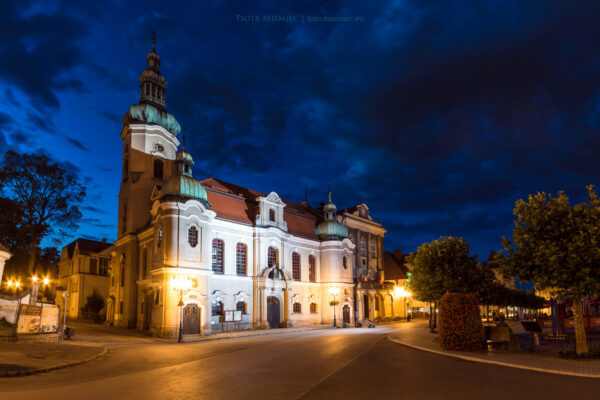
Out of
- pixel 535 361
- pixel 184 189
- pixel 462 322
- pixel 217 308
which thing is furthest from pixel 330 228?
pixel 535 361

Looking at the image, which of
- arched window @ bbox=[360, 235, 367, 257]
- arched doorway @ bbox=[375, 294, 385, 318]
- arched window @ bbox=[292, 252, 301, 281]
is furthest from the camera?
arched doorway @ bbox=[375, 294, 385, 318]

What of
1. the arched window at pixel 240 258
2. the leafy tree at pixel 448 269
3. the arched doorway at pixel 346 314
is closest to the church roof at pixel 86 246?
the arched window at pixel 240 258

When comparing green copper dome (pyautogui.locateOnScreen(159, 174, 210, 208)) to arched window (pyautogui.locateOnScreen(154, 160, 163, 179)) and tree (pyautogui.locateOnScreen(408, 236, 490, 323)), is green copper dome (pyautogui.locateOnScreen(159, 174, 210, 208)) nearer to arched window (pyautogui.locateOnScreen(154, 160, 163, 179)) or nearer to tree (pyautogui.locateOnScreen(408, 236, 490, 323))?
arched window (pyautogui.locateOnScreen(154, 160, 163, 179))

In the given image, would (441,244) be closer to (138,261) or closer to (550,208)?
(550,208)

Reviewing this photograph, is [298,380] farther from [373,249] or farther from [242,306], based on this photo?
[373,249]

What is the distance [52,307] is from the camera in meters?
28.5

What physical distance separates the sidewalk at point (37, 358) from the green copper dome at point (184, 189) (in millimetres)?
16442

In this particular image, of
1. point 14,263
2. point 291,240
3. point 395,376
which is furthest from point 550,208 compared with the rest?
point 14,263

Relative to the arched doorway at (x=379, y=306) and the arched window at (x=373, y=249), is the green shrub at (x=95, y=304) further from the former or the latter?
the arched window at (x=373, y=249)

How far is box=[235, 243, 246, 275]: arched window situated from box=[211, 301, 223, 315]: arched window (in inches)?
156

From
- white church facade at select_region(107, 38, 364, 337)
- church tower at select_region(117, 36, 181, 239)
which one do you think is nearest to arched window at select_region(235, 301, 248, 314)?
white church facade at select_region(107, 38, 364, 337)

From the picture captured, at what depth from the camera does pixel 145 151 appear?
46.0 m

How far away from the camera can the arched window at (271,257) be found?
150ft

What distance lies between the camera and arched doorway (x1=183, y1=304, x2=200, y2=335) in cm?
3562
